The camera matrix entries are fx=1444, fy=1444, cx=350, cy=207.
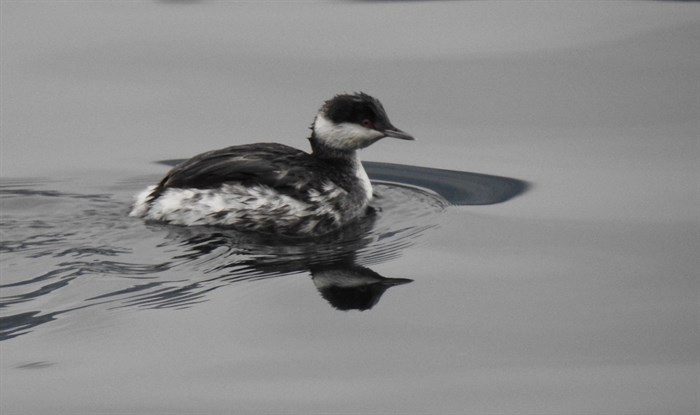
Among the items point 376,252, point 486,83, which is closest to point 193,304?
point 376,252

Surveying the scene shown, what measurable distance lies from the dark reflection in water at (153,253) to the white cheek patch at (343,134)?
0.44 meters

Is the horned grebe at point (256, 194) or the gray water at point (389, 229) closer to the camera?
the gray water at point (389, 229)

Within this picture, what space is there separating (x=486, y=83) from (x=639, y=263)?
12.4ft

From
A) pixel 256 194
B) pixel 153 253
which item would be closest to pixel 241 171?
pixel 256 194

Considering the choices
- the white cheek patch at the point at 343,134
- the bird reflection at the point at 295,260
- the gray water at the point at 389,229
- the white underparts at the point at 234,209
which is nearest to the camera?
the gray water at the point at 389,229

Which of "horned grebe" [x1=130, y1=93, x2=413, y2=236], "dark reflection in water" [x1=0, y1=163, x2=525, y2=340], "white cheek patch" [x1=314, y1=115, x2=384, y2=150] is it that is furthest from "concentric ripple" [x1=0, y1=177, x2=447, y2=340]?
"white cheek patch" [x1=314, y1=115, x2=384, y2=150]

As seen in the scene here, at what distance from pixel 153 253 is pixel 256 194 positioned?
3.16 ft

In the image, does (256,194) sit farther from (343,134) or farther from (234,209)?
(343,134)

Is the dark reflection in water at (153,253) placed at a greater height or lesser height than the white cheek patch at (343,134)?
lesser

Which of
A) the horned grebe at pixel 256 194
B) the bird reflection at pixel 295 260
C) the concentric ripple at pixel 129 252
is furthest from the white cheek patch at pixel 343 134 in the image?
the bird reflection at pixel 295 260

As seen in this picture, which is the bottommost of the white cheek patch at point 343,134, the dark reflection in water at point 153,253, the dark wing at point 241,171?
the dark reflection in water at point 153,253

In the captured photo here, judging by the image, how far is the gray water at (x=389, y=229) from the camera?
671 cm

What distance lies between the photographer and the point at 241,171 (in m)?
9.20

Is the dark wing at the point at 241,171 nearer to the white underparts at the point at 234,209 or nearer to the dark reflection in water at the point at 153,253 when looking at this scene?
the white underparts at the point at 234,209
